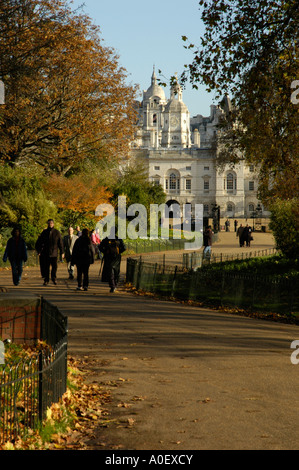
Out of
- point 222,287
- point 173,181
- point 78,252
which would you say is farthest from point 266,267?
point 173,181

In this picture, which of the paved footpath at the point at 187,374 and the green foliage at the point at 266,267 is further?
the green foliage at the point at 266,267

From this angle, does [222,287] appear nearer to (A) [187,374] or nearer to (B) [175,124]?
(A) [187,374]

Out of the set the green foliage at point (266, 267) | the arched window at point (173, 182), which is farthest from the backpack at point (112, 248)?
the arched window at point (173, 182)

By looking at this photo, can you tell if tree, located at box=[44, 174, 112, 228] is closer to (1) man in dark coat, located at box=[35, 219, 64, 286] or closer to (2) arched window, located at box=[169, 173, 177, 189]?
(1) man in dark coat, located at box=[35, 219, 64, 286]

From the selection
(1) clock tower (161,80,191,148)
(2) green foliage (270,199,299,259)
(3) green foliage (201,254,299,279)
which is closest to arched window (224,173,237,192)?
(1) clock tower (161,80,191,148)

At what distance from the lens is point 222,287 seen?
14.6 metres

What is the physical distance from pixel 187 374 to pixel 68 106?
2304 centimetres

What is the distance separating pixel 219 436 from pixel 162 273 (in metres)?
11.5

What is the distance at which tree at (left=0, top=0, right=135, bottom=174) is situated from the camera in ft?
85.6

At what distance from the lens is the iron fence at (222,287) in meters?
13.6

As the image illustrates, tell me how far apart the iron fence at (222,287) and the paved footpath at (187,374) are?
1.02m

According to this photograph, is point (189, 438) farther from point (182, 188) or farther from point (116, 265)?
point (182, 188)

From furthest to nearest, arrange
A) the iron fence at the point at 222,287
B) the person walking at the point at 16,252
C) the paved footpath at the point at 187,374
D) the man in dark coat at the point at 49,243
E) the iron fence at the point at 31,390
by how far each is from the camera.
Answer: the person walking at the point at 16,252 → the man in dark coat at the point at 49,243 → the iron fence at the point at 222,287 → the paved footpath at the point at 187,374 → the iron fence at the point at 31,390

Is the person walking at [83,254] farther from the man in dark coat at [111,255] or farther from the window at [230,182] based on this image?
the window at [230,182]
